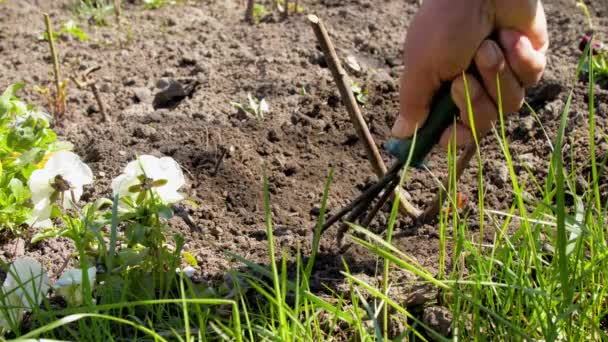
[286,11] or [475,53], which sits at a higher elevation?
[475,53]

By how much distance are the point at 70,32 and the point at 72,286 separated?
1968 mm

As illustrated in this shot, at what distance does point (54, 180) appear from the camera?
1.84 m

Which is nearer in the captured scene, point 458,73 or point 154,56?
point 458,73

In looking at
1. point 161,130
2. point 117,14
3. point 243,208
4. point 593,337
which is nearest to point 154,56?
point 117,14

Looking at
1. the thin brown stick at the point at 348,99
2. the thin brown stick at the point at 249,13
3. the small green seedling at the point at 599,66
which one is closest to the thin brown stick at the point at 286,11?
the thin brown stick at the point at 249,13

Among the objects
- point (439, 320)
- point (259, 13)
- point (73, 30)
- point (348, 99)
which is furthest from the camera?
point (259, 13)

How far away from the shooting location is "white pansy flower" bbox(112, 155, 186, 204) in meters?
1.79

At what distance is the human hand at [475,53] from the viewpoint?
1801mm

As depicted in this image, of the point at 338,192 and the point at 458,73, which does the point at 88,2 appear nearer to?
the point at 338,192

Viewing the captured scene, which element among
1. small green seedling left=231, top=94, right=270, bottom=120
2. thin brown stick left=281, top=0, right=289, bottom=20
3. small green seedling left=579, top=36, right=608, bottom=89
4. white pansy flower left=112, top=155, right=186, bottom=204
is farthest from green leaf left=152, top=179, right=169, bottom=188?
thin brown stick left=281, top=0, right=289, bottom=20

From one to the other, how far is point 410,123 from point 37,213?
927mm

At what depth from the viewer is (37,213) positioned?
1.86 metres

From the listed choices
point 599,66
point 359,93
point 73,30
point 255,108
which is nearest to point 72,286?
point 255,108

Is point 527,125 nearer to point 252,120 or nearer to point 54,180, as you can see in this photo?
point 252,120
